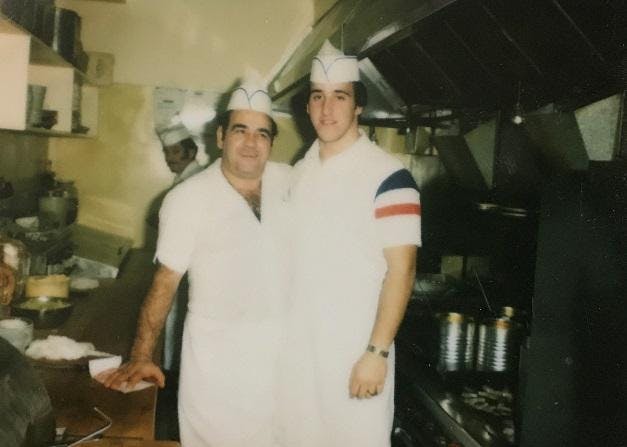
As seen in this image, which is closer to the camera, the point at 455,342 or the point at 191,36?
the point at 455,342

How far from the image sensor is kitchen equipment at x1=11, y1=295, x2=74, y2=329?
200cm

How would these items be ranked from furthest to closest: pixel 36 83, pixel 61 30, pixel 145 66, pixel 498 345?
pixel 145 66
pixel 36 83
pixel 61 30
pixel 498 345

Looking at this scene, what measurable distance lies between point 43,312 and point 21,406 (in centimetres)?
113

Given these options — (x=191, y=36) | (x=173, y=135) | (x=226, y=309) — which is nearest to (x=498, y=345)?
(x=226, y=309)

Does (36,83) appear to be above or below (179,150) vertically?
above

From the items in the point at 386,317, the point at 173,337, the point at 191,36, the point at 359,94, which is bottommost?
the point at 173,337

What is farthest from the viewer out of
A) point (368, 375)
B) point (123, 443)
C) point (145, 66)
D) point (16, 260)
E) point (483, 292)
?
point (145, 66)

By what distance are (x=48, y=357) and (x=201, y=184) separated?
2.35 ft

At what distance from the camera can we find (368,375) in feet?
5.35

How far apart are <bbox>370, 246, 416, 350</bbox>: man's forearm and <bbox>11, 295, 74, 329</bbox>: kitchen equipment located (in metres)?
1.20

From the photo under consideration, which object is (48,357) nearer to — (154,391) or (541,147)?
(154,391)

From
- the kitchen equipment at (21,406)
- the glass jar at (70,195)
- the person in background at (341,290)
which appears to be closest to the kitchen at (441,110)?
the glass jar at (70,195)

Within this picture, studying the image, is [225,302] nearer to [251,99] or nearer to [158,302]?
[158,302]

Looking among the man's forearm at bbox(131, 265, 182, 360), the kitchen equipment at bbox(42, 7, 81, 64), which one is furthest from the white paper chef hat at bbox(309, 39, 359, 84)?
the kitchen equipment at bbox(42, 7, 81, 64)
